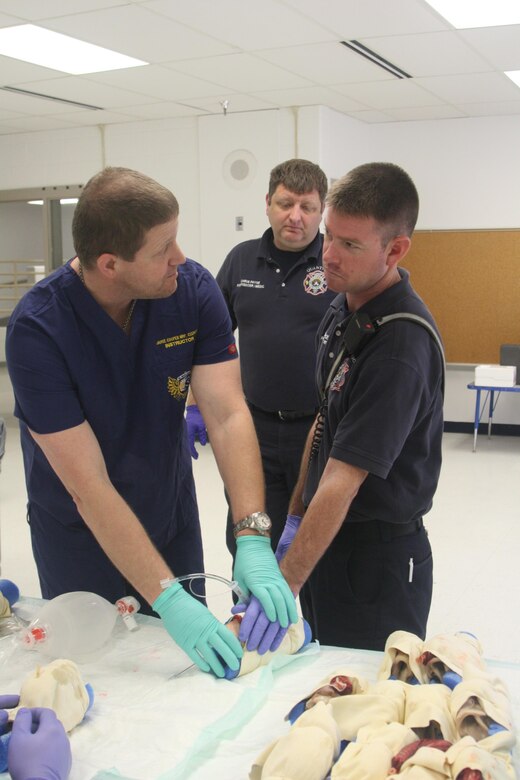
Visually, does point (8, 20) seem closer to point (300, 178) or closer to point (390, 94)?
point (300, 178)

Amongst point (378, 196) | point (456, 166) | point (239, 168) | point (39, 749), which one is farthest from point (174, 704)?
point (456, 166)

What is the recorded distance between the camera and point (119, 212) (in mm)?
1455

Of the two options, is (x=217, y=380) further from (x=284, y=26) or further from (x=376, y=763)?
(x=284, y=26)

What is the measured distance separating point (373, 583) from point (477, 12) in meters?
3.02

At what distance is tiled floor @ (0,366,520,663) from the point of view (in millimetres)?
3188

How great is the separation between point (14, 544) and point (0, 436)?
0.97 m

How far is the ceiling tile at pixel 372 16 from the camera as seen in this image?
3451 mm

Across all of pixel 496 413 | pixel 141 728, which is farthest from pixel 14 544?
pixel 496 413

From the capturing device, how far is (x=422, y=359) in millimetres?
1537

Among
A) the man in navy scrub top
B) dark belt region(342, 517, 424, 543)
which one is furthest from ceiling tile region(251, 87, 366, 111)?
dark belt region(342, 517, 424, 543)

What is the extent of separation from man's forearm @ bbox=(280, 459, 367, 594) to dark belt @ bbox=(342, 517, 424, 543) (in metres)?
0.13

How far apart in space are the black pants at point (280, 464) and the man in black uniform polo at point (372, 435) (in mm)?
796

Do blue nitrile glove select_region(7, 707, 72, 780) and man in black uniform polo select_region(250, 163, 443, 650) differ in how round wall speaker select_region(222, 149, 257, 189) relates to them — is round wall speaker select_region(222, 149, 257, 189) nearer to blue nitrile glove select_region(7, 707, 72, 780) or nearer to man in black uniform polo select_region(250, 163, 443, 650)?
man in black uniform polo select_region(250, 163, 443, 650)

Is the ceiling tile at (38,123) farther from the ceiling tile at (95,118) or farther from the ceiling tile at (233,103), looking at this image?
the ceiling tile at (233,103)
